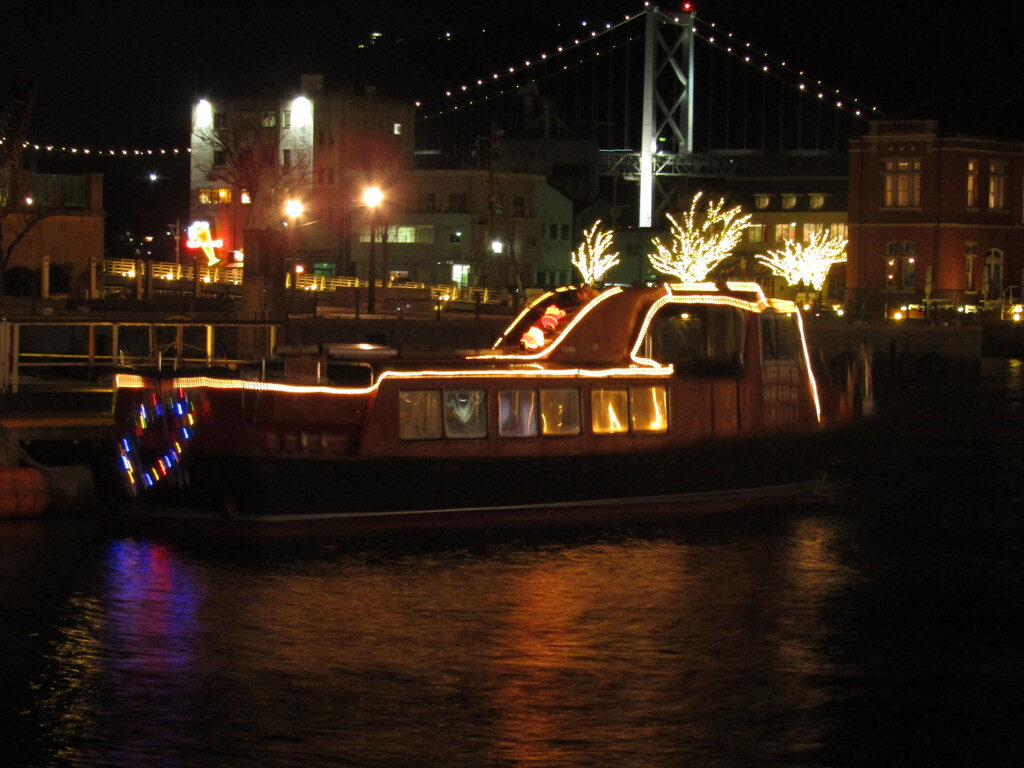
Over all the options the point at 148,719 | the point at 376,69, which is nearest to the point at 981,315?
the point at 148,719

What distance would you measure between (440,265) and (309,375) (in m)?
61.8

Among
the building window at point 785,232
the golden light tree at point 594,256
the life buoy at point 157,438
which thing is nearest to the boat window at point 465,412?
the life buoy at point 157,438

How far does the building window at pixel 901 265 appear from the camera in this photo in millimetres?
68375

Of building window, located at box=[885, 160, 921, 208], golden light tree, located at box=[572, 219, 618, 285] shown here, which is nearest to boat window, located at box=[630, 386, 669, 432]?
building window, located at box=[885, 160, 921, 208]

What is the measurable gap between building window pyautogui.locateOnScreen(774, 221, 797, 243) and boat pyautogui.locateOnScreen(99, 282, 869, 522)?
65.6 metres

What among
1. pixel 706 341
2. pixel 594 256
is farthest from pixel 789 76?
pixel 706 341

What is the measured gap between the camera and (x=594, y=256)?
3159 inches

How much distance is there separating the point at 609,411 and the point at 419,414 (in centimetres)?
269

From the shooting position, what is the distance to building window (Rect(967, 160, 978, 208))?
68.3m

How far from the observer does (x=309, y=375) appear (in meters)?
18.7

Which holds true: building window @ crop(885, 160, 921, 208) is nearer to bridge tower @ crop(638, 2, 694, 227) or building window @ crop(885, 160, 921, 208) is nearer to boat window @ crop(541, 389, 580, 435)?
bridge tower @ crop(638, 2, 694, 227)

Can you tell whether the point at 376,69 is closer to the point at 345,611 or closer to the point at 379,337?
the point at 379,337

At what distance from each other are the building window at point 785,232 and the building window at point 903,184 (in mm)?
17298

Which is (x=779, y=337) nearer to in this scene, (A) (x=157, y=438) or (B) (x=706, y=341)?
(B) (x=706, y=341)
